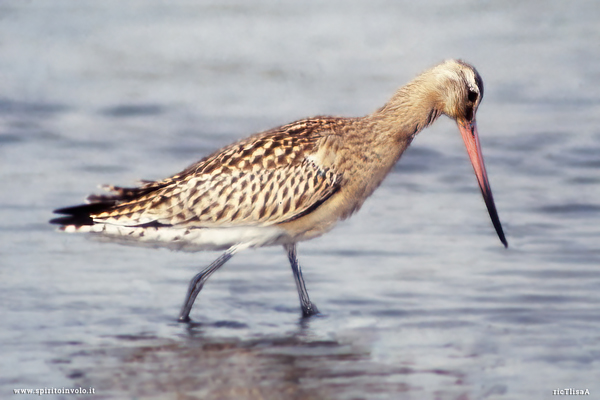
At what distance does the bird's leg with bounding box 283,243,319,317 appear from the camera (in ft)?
24.5

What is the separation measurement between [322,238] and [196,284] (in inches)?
69.5

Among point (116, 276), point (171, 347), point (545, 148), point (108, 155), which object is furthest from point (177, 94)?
point (171, 347)

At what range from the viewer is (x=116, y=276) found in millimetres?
8125

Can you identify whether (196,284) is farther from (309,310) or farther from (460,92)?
(460,92)

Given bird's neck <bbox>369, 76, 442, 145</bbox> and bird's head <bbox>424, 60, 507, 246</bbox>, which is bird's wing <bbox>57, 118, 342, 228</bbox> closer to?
bird's neck <bbox>369, 76, 442, 145</bbox>

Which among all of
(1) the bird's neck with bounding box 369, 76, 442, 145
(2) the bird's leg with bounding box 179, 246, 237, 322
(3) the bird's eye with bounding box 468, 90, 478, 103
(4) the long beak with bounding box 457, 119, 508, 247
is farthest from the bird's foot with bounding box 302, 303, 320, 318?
(3) the bird's eye with bounding box 468, 90, 478, 103

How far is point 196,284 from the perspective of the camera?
7504 mm

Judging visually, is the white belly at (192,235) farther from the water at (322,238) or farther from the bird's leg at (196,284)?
the water at (322,238)

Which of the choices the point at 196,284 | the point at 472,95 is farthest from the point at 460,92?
the point at 196,284

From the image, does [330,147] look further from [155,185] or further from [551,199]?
[551,199]

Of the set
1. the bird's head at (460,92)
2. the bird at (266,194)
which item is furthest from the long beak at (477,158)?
the bird at (266,194)

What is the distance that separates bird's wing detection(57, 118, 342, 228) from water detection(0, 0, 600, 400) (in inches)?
24.5

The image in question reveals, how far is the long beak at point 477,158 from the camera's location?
7.88 m

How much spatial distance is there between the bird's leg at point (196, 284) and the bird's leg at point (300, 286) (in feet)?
1.54
